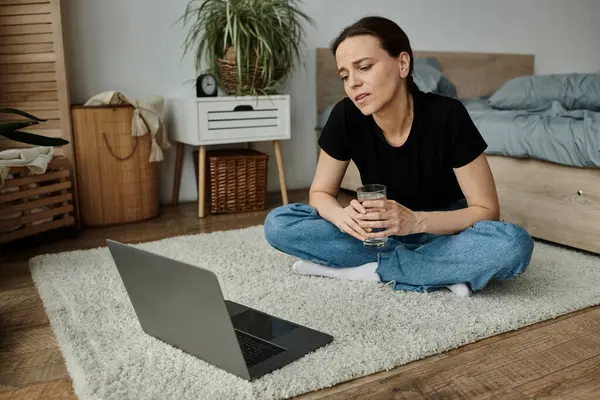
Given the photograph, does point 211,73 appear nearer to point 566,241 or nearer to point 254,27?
point 254,27

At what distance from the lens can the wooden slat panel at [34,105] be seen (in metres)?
2.35

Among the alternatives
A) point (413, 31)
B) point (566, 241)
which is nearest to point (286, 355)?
Result: point (566, 241)

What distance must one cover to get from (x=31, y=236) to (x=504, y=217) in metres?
1.76

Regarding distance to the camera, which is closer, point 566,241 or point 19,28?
point 566,241

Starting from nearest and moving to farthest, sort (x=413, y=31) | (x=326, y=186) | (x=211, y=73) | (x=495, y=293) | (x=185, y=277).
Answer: (x=185, y=277), (x=495, y=293), (x=326, y=186), (x=211, y=73), (x=413, y=31)

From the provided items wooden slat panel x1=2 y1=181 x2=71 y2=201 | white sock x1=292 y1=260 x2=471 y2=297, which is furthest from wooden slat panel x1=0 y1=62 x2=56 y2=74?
white sock x1=292 y1=260 x2=471 y2=297

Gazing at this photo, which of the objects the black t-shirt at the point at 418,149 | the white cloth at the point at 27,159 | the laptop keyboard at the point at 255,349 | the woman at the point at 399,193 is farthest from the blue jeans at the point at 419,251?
the white cloth at the point at 27,159

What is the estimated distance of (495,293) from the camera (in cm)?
156

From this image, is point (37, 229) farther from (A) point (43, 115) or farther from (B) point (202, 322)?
(B) point (202, 322)

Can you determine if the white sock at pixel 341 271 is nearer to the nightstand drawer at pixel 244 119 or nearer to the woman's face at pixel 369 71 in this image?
the woman's face at pixel 369 71

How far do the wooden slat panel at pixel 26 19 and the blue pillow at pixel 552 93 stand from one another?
201 centimetres

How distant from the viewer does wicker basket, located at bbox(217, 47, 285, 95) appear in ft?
8.86

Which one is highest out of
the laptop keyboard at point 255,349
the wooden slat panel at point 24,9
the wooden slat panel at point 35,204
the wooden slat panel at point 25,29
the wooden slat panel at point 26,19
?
the wooden slat panel at point 24,9

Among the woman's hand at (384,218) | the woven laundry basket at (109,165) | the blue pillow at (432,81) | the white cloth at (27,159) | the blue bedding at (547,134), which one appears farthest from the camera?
the blue pillow at (432,81)
